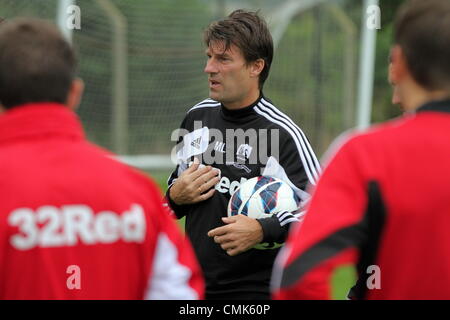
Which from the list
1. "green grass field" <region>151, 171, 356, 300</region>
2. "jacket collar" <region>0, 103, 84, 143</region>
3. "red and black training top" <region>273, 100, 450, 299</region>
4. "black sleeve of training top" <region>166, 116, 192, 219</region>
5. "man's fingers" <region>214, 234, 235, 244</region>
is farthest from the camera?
"green grass field" <region>151, 171, 356, 300</region>

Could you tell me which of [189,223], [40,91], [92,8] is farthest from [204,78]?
[40,91]

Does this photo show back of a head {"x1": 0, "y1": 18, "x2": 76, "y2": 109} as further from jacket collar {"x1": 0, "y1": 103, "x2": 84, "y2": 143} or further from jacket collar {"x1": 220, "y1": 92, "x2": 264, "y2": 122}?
jacket collar {"x1": 220, "y1": 92, "x2": 264, "y2": 122}

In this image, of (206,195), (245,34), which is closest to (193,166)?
(206,195)

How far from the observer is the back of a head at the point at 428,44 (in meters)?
2.46

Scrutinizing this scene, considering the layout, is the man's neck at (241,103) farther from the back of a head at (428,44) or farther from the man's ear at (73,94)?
the back of a head at (428,44)

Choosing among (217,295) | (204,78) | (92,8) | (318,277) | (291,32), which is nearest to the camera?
(318,277)

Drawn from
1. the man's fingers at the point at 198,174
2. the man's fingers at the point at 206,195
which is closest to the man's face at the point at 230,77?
the man's fingers at the point at 198,174

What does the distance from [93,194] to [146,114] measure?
11304 mm

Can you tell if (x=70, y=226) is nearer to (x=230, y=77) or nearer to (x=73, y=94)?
(x=73, y=94)

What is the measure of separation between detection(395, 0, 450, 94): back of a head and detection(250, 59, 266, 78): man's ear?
2.25m

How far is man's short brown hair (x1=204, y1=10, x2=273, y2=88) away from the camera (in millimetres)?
4727

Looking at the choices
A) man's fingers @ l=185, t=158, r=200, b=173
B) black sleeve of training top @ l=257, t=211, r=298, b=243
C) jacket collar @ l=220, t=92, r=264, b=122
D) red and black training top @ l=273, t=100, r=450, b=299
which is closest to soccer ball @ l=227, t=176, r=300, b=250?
black sleeve of training top @ l=257, t=211, r=298, b=243

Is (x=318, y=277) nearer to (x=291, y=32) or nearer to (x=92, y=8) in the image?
(x=92, y=8)

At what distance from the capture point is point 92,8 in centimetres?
1212
